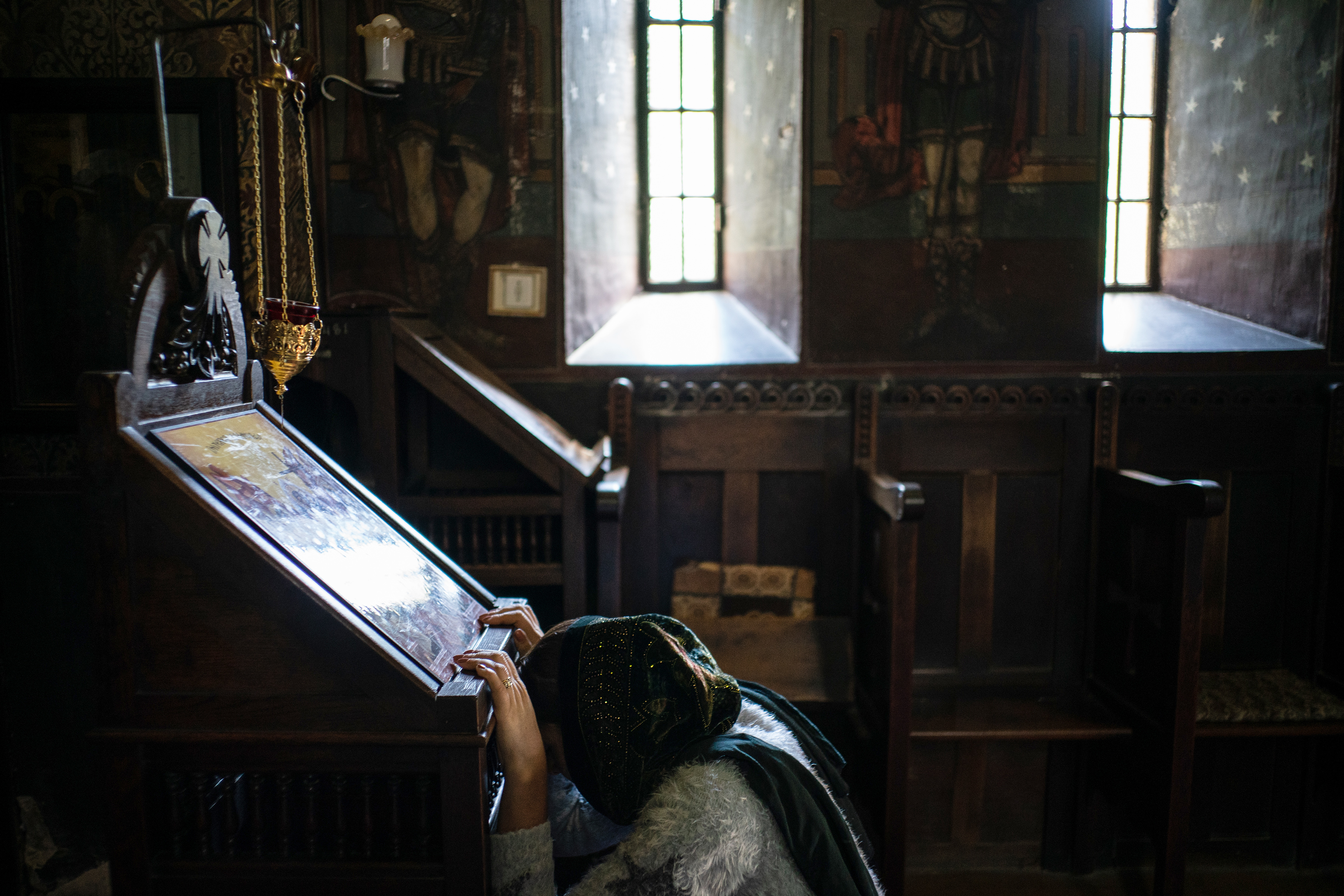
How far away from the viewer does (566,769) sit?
1.66m

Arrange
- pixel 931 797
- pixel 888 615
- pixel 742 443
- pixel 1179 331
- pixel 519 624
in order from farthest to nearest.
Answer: pixel 1179 331
pixel 931 797
pixel 742 443
pixel 888 615
pixel 519 624

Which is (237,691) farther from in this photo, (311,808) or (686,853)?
(686,853)

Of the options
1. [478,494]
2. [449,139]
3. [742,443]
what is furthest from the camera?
[742,443]

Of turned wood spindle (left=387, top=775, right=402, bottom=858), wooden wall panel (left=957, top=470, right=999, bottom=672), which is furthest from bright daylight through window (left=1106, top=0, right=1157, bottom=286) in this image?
turned wood spindle (left=387, top=775, right=402, bottom=858)

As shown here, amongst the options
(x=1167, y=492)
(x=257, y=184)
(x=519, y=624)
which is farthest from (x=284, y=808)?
(x=1167, y=492)

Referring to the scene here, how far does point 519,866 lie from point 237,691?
0.55 metres

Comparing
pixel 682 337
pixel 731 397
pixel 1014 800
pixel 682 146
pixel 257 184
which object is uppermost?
pixel 682 146

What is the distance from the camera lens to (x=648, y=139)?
3818mm

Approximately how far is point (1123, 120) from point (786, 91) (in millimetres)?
1581

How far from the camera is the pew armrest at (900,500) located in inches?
101

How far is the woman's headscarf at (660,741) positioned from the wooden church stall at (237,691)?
0.59 ft

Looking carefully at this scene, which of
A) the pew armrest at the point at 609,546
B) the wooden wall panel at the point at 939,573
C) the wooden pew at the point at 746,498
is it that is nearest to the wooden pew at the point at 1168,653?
the wooden wall panel at the point at 939,573

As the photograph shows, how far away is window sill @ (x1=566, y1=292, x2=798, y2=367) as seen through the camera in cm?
324

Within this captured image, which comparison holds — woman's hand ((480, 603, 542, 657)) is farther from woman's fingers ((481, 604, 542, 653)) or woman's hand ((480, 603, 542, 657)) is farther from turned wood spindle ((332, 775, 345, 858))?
turned wood spindle ((332, 775, 345, 858))
